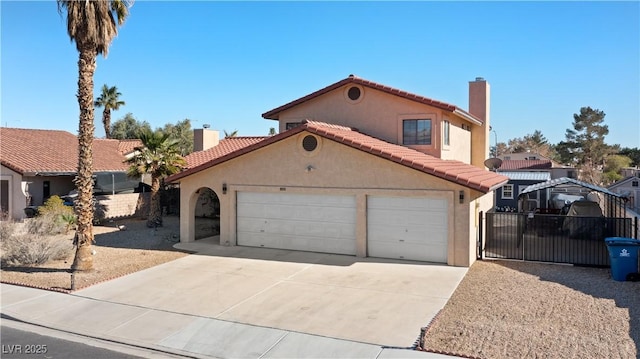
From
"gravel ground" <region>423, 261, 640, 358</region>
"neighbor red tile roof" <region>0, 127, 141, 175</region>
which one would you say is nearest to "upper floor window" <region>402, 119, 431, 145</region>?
"gravel ground" <region>423, 261, 640, 358</region>

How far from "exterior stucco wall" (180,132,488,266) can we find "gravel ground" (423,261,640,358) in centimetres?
222

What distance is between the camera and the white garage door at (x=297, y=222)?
55.1 ft

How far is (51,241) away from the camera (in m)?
16.4

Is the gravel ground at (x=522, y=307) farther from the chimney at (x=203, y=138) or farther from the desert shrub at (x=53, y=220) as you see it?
the chimney at (x=203, y=138)

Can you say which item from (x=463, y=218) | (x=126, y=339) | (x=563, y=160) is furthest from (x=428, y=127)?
(x=563, y=160)

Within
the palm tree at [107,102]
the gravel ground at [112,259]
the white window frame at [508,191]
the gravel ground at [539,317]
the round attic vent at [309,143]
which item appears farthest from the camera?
the palm tree at [107,102]

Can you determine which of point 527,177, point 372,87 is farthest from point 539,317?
point 527,177

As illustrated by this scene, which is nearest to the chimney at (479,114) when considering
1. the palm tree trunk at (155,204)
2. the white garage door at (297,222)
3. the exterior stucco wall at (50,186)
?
the white garage door at (297,222)

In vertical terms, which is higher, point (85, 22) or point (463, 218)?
point (85, 22)

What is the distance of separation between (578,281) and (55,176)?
88.0ft

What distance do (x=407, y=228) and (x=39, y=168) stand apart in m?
20.9

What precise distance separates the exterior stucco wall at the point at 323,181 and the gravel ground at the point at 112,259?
191 centimetres

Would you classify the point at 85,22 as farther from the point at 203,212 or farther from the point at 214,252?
the point at 203,212

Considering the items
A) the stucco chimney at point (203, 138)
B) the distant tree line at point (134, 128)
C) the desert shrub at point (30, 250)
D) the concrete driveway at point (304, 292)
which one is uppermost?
the distant tree line at point (134, 128)
